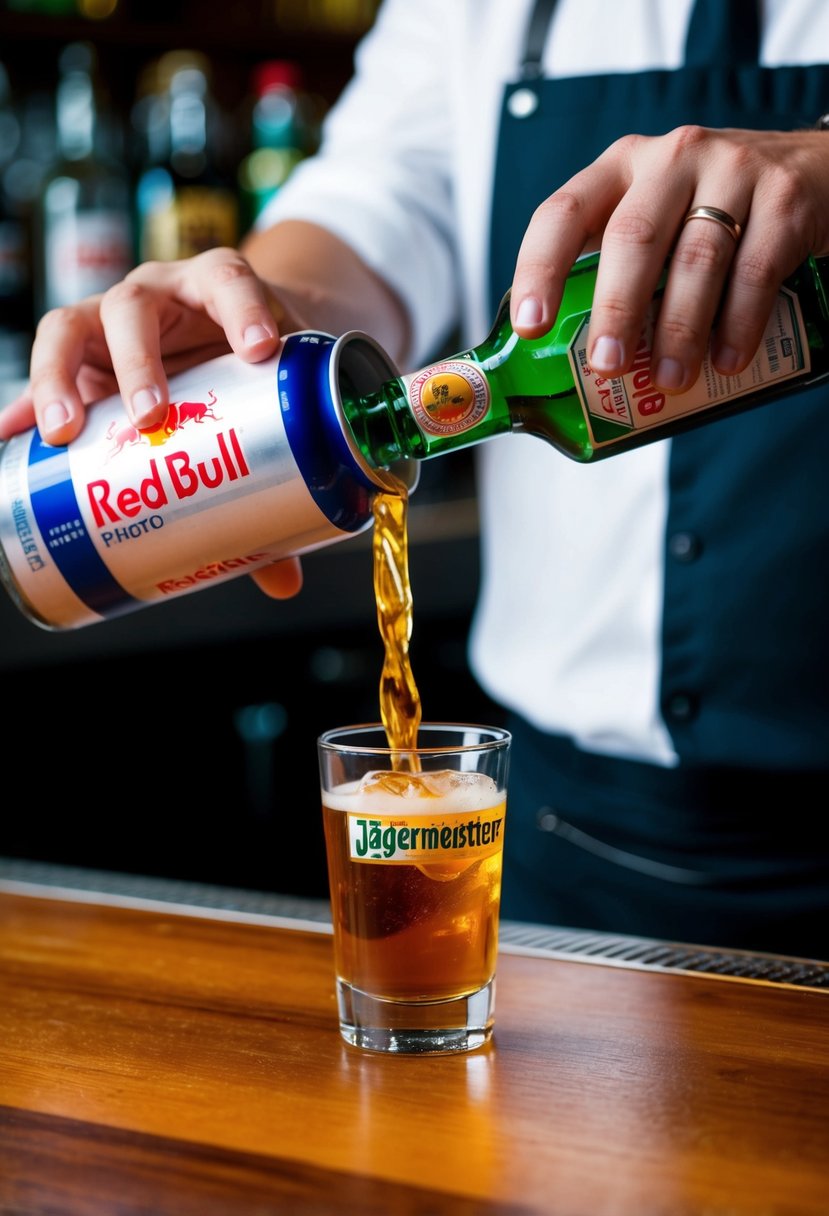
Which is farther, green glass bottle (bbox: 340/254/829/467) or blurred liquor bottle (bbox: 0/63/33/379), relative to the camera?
blurred liquor bottle (bbox: 0/63/33/379)

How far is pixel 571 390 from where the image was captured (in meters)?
0.92

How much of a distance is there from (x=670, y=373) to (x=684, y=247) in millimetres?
67

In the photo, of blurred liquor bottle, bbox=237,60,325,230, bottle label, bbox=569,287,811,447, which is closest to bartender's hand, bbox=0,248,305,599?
bottle label, bbox=569,287,811,447

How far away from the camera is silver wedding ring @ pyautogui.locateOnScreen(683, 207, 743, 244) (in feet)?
2.59

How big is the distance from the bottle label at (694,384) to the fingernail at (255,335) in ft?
0.64

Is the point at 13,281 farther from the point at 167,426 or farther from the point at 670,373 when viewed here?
the point at 670,373

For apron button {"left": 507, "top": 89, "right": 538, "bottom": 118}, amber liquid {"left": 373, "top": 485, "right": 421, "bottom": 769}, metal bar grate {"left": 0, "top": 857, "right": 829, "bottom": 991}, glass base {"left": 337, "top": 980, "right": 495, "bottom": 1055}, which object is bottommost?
metal bar grate {"left": 0, "top": 857, "right": 829, "bottom": 991}

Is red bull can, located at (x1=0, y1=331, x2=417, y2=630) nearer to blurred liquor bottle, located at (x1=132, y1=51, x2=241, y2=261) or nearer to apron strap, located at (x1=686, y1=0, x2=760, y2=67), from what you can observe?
apron strap, located at (x1=686, y1=0, x2=760, y2=67)

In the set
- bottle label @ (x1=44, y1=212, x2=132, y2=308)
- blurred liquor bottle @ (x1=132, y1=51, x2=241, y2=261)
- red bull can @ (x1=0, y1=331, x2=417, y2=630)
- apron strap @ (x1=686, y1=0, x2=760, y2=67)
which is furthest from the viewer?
blurred liquor bottle @ (x1=132, y1=51, x2=241, y2=261)

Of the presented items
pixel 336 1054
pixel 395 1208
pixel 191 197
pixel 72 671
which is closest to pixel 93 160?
pixel 191 197

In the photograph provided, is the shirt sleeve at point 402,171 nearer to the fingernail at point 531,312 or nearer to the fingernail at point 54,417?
the fingernail at point 54,417

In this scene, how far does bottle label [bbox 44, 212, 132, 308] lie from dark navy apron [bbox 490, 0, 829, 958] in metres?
1.24

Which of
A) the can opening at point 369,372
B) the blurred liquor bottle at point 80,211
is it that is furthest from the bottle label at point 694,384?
the blurred liquor bottle at point 80,211

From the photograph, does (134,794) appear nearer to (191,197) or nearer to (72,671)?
(72,671)
